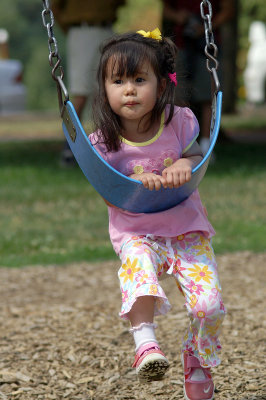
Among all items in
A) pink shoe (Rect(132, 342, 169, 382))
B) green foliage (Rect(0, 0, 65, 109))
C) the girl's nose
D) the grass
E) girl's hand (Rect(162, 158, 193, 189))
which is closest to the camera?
pink shoe (Rect(132, 342, 169, 382))

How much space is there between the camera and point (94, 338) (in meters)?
3.99

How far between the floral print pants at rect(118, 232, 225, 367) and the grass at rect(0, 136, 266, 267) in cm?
314

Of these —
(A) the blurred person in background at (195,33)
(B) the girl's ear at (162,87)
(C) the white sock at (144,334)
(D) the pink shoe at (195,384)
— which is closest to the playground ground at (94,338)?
(D) the pink shoe at (195,384)

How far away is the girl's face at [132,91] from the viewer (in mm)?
2795

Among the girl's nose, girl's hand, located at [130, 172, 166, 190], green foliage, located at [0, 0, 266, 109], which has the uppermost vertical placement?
green foliage, located at [0, 0, 266, 109]

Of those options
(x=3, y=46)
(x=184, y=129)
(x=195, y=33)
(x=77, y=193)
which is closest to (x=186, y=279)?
(x=184, y=129)

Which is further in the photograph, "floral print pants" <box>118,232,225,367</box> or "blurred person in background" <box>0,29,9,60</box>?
"blurred person in background" <box>0,29,9,60</box>

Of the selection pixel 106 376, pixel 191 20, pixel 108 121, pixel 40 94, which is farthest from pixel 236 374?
pixel 40 94

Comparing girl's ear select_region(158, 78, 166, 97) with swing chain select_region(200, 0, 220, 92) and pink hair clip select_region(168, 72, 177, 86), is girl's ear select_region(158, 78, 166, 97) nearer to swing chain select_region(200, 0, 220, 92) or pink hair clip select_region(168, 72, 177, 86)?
A: pink hair clip select_region(168, 72, 177, 86)

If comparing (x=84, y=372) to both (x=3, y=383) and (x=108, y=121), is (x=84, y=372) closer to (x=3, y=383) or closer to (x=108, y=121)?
(x=3, y=383)

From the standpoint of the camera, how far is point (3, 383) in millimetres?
3406

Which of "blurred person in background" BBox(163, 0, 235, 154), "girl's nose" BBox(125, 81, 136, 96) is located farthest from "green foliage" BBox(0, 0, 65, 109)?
"girl's nose" BBox(125, 81, 136, 96)

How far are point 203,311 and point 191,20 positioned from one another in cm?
634

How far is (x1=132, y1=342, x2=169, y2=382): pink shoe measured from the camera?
2.55 m
